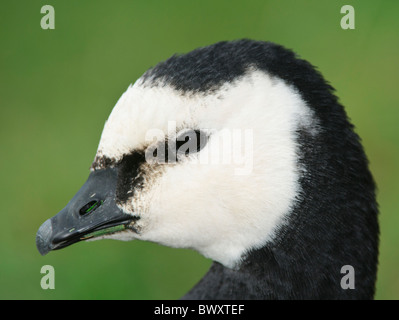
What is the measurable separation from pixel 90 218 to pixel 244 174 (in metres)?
0.59

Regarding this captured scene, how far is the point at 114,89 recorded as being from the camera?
5.32 meters

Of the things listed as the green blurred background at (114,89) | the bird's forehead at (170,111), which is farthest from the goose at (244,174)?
the green blurred background at (114,89)

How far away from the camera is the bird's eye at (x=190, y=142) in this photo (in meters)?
2.12

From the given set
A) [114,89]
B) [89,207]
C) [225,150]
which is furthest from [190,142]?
[114,89]

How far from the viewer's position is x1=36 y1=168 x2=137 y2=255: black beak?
223 cm

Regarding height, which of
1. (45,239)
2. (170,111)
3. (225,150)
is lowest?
(45,239)

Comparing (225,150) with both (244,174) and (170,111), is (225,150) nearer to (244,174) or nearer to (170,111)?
(244,174)

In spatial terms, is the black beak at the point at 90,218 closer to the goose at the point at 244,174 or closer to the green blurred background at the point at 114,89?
the goose at the point at 244,174

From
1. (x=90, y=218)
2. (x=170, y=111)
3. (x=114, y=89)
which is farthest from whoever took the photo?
(x=114, y=89)

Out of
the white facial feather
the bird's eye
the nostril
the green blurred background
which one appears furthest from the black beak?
the green blurred background

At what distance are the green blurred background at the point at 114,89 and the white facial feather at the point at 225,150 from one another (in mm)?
2008

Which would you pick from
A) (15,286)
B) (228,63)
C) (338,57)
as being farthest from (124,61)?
(228,63)

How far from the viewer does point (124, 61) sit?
551cm
